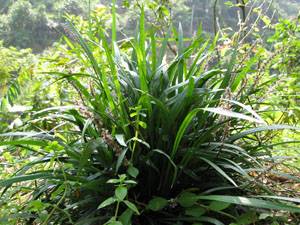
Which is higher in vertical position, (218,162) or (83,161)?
→ (83,161)

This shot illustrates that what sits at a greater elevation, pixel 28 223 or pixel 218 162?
pixel 218 162

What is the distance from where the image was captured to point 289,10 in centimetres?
2628

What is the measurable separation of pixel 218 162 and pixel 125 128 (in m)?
0.31

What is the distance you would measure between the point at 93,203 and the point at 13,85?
107 centimetres

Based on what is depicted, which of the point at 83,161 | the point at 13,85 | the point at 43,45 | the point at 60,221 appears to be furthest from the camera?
the point at 43,45

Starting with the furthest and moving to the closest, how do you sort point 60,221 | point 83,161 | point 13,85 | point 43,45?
1. point 43,45
2. point 13,85
3. point 60,221
4. point 83,161

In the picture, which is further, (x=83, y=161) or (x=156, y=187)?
(x=156, y=187)

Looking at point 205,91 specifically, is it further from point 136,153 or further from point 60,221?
point 60,221

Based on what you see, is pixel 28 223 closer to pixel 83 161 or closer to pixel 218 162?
pixel 83 161

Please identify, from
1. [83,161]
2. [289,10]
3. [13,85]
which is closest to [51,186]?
[83,161]

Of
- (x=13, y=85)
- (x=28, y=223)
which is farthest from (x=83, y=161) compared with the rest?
(x=13, y=85)

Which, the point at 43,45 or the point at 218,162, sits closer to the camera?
the point at 218,162

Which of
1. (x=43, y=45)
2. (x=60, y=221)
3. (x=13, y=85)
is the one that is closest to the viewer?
(x=60, y=221)

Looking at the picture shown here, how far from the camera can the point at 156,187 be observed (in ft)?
3.56
